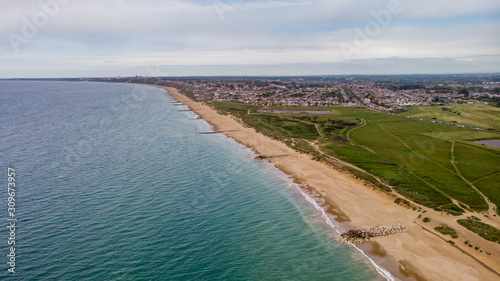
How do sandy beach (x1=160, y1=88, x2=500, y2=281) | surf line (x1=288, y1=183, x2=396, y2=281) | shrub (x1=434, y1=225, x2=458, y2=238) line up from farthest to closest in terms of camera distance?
shrub (x1=434, y1=225, x2=458, y2=238), sandy beach (x1=160, y1=88, x2=500, y2=281), surf line (x1=288, y1=183, x2=396, y2=281)

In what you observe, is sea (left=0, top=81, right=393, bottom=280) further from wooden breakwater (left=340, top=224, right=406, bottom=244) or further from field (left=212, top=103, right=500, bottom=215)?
field (left=212, top=103, right=500, bottom=215)

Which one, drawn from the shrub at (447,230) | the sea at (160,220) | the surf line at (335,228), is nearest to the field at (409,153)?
the shrub at (447,230)

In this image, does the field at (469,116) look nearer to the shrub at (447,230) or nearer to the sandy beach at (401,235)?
the sandy beach at (401,235)

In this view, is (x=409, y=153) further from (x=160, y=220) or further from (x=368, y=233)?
(x=160, y=220)

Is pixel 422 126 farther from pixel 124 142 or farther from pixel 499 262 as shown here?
pixel 124 142

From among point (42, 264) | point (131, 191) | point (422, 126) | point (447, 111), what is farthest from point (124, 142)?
point (447, 111)

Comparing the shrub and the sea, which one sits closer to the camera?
the sea

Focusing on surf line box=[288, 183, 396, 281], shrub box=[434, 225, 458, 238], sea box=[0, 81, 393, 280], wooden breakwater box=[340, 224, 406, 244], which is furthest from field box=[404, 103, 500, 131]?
sea box=[0, 81, 393, 280]
